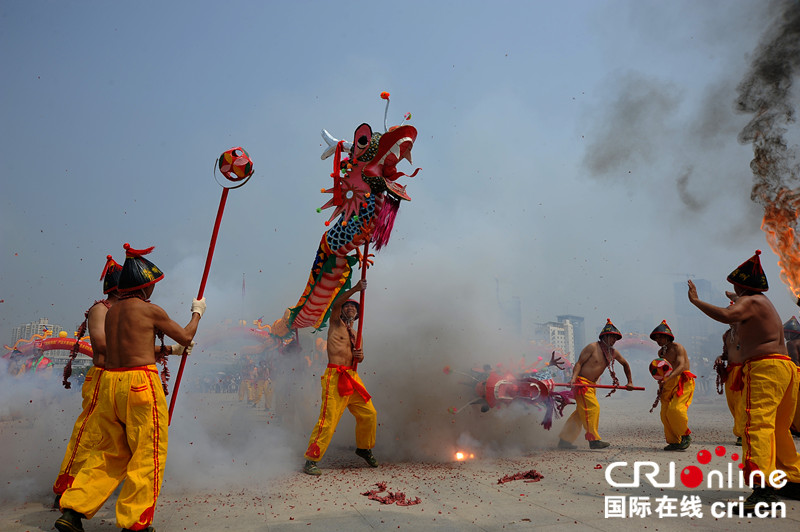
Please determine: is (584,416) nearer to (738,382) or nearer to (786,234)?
(738,382)

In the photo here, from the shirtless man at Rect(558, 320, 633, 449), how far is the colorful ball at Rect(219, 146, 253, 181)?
537 centimetres

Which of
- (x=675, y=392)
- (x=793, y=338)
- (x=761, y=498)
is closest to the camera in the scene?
(x=761, y=498)

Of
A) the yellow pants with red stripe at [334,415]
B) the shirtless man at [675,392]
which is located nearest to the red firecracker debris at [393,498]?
the yellow pants with red stripe at [334,415]

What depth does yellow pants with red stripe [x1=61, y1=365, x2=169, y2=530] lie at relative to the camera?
3.15 metres

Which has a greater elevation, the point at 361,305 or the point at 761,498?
the point at 361,305

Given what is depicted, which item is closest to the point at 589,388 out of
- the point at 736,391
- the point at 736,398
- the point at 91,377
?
the point at 736,398

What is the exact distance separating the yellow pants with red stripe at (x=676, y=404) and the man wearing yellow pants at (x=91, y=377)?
22.3 ft

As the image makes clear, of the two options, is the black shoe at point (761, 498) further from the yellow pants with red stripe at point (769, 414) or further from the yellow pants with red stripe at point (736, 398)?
the yellow pants with red stripe at point (736, 398)

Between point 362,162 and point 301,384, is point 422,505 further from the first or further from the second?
point 301,384

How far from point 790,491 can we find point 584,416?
129 inches

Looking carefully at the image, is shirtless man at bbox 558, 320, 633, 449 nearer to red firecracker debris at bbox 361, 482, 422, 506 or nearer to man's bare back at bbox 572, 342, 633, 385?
man's bare back at bbox 572, 342, 633, 385

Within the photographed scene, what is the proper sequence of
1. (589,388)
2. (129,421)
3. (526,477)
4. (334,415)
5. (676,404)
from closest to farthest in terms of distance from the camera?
(129,421), (526,477), (334,415), (676,404), (589,388)

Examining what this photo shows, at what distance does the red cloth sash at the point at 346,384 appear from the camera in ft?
18.1

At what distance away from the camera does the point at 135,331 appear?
3.46m
